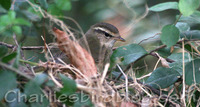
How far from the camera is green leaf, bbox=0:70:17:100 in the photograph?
1.78 m

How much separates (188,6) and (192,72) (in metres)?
0.54

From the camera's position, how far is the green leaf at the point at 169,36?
234 cm

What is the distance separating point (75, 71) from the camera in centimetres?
222

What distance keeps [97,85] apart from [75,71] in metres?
0.33

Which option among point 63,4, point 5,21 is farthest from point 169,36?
point 5,21

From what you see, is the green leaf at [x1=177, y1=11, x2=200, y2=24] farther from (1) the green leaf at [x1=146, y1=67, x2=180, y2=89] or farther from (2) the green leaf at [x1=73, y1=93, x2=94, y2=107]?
(2) the green leaf at [x1=73, y1=93, x2=94, y2=107]

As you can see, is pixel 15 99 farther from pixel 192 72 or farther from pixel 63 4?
pixel 192 72

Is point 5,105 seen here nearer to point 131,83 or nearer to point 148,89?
point 131,83

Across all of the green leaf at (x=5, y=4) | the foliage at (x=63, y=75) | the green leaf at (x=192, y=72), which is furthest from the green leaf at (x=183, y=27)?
the green leaf at (x=5, y=4)

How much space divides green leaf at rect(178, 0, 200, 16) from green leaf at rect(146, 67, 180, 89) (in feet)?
1.80

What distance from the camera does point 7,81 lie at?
5.88ft

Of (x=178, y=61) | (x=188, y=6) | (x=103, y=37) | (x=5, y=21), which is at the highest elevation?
(x=103, y=37)

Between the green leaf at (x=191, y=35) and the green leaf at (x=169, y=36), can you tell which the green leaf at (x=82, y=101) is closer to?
the green leaf at (x=169, y=36)

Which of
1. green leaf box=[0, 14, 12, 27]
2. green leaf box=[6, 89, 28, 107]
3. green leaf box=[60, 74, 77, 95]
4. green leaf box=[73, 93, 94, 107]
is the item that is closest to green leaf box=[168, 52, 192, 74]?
green leaf box=[73, 93, 94, 107]
